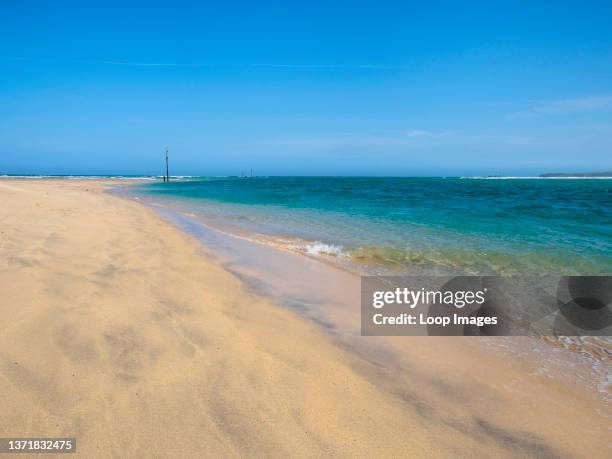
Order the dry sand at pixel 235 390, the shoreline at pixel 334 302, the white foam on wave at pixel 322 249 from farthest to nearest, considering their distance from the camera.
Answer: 1. the white foam on wave at pixel 322 249
2. the shoreline at pixel 334 302
3. the dry sand at pixel 235 390

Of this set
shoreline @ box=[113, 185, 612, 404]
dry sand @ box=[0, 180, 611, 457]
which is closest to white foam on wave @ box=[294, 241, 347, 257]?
shoreline @ box=[113, 185, 612, 404]

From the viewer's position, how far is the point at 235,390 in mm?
2439

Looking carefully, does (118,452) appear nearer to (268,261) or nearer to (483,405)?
(483,405)

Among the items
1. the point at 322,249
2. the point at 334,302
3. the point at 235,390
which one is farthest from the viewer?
the point at 322,249

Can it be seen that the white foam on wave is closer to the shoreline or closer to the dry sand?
the shoreline

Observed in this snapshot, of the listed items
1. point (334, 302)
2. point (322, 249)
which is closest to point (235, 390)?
point (334, 302)

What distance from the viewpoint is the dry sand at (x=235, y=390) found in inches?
79.0

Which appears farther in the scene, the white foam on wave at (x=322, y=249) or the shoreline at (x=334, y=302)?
the white foam on wave at (x=322, y=249)

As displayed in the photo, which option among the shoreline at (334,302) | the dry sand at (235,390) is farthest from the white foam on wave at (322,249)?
the dry sand at (235,390)

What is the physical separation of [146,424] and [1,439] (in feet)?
2.35

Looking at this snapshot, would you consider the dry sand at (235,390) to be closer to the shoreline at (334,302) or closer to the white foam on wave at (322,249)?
the shoreline at (334,302)

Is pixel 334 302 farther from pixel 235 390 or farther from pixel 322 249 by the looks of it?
pixel 322 249

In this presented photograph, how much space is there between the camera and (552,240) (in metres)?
9.50

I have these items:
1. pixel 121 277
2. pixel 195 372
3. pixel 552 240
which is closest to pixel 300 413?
pixel 195 372
